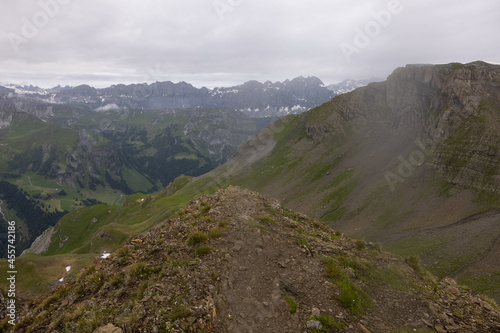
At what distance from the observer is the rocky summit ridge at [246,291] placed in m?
10.5

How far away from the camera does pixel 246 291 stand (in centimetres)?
1218

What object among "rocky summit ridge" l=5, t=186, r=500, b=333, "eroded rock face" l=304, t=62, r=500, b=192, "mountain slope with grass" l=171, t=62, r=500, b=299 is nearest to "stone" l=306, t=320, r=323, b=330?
"rocky summit ridge" l=5, t=186, r=500, b=333

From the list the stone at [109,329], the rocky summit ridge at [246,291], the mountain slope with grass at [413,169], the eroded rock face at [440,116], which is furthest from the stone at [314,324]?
the eroded rock face at [440,116]

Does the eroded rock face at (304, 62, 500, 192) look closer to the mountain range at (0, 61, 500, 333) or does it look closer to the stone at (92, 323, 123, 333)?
the mountain range at (0, 61, 500, 333)

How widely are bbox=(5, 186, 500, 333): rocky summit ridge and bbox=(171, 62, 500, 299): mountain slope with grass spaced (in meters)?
29.6

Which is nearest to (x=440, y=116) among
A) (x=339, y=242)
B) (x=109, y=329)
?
(x=339, y=242)

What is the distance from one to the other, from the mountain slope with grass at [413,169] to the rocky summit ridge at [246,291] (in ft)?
97.0

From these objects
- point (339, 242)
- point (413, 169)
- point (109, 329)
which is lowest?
point (413, 169)

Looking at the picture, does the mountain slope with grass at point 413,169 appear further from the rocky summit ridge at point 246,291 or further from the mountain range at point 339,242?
the rocky summit ridge at point 246,291

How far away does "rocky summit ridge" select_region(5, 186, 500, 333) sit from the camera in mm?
10461

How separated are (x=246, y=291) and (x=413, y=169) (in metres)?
82.5

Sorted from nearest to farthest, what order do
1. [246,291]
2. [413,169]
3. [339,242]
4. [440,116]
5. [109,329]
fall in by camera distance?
[109,329]
[246,291]
[339,242]
[413,169]
[440,116]

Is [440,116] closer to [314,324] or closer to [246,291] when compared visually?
[314,324]

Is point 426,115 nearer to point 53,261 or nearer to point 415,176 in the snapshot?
point 415,176
